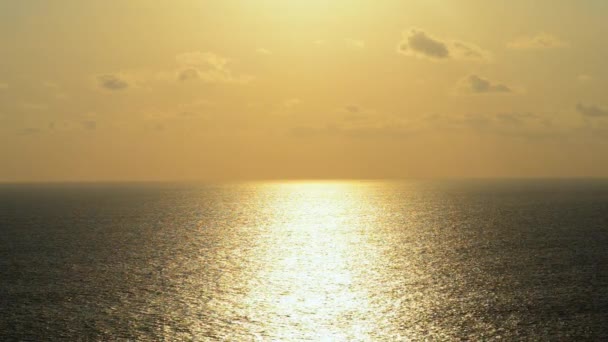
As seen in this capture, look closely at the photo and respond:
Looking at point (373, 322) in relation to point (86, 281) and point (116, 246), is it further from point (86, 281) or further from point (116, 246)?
point (116, 246)

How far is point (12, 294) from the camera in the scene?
2768 inches

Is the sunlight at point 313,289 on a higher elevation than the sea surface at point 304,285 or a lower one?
lower

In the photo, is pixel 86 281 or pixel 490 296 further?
pixel 86 281

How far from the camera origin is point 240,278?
3305 inches

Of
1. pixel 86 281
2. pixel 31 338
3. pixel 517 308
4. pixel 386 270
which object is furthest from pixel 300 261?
pixel 31 338

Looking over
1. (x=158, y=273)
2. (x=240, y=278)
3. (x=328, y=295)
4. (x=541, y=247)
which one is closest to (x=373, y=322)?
(x=328, y=295)

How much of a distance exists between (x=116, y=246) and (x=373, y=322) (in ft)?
240

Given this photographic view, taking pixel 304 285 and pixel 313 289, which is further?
pixel 304 285

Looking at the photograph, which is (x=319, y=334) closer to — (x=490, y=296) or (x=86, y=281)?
(x=490, y=296)

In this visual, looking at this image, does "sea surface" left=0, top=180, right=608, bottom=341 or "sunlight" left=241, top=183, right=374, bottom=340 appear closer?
"sea surface" left=0, top=180, right=608, bottom=341

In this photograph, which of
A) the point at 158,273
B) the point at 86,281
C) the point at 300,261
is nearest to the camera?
the point at 86,281

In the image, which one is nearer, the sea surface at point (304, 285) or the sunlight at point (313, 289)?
the sea surface at point (304, 285)

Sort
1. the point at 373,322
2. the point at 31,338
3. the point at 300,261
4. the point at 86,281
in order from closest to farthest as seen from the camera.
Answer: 1. the point at 31,338
2. the point at 373,322
3. the point at 86,281
4. the point at 300,261

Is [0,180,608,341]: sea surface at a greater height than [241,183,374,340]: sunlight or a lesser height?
greater
